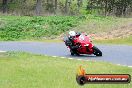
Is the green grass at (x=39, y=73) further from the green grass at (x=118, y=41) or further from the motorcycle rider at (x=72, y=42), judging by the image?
the green grass at (x=118, y=41)

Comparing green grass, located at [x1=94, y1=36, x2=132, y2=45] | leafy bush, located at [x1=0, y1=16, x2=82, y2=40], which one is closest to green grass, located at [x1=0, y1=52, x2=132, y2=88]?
green grass, located at [x1=94, y1=36, x2=132, y2=45]

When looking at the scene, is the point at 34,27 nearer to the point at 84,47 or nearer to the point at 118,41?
the point at 118,41

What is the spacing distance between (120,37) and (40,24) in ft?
32.3

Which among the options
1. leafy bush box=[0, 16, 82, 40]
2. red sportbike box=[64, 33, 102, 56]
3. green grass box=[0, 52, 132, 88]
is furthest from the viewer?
leafy bush box=[0, 16, 82, 40]

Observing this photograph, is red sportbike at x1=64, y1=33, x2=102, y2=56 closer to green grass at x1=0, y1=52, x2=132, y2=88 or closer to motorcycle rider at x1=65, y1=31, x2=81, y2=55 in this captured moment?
motorcycle rider at x1=65, y1=31, x2=81, y2=55

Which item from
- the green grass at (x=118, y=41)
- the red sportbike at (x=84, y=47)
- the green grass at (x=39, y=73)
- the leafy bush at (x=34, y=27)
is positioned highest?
the green grass at (x=39, y=73)

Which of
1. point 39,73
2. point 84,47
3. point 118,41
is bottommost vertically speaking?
point 118,41

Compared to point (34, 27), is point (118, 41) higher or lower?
higher

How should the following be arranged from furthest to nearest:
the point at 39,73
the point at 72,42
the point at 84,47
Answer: the point at 84,47 < the point at 72,42 < the point at 39,73

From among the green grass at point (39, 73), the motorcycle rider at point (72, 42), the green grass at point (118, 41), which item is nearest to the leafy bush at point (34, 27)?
the green grass at point (118, 41)

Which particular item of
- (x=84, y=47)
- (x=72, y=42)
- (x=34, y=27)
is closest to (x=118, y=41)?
(x=34, y=27)

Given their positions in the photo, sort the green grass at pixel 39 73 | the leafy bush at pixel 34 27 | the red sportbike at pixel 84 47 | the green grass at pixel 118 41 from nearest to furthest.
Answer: the green grass at pixel 39 73 < the red sportbike at pixel 84 47 < the green grass at pixel 118 41 < the leafy bush at pixel 34 27

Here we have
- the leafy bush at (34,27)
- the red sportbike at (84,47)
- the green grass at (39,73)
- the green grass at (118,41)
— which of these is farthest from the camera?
the leafy bush at (34,27)

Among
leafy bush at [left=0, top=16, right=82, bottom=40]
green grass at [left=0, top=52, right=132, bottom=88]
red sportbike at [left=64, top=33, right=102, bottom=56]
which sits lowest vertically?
leafy bush at [left=0, top=16, right=82, bottom=40]
